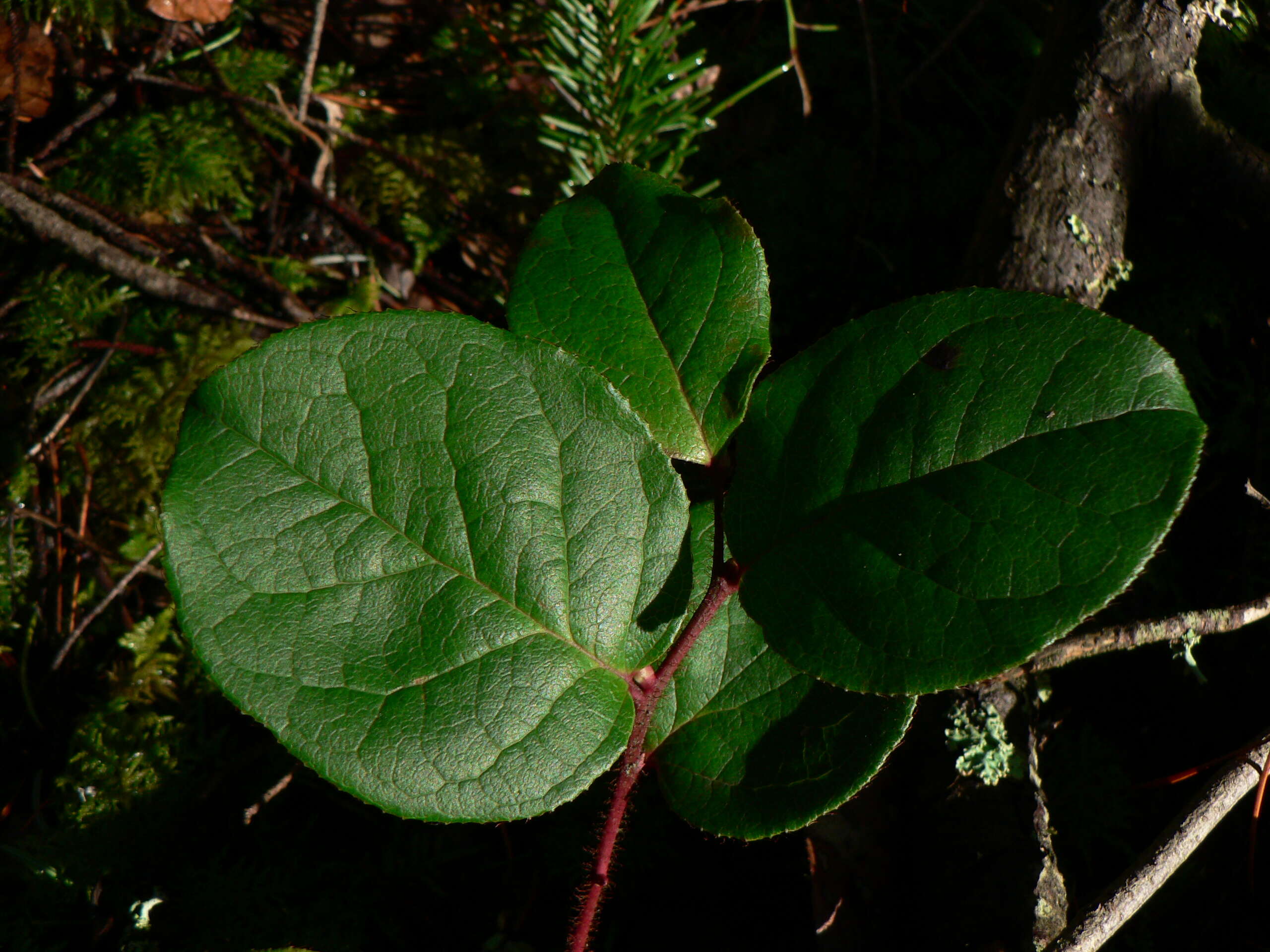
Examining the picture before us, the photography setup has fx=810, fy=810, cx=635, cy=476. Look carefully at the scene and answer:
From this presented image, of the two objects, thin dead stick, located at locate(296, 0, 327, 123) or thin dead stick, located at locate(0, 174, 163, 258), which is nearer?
thin dead stick, located at locate(0, 174, 163, 258)

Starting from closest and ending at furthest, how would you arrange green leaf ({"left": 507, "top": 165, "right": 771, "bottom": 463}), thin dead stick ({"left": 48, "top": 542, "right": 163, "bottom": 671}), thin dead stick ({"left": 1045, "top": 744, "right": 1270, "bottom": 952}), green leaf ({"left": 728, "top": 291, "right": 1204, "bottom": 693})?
green leaf ({"left": 728, "top": 291, "right": 1204, "bottom": 693})
green leaf ({"left": 507, "top": 165, "right": 771, "bottom": 463})
thin dead stick ({"left": 1045, "top": 744, "right": 1270, "bottom": 952})
thin dead stick ({"left": 48, "top": 542, "right": 163, "bottom": 671})

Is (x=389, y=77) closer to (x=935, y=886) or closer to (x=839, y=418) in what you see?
(x=839, y=418)

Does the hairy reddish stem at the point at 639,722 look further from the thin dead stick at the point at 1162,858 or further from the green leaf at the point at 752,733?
the thin dead stick at the point at 1162,858

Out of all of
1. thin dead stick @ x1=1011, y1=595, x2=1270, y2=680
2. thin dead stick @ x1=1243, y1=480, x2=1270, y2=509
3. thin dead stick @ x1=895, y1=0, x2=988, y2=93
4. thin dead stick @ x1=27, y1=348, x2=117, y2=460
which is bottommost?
thin dead stick @ x1=27, y1=348, x2=117, y2=460

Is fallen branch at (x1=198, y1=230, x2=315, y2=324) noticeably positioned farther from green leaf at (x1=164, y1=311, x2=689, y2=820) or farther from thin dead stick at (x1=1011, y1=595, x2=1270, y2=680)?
thin dead stick at (x1=1011, y1=595, x2=1270, y2=680)

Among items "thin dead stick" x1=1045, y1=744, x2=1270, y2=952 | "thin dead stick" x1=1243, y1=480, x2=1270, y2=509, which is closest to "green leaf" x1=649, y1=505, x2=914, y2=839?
"thin dead stick" x1=1045, y1=744, x2=1270, y2=952

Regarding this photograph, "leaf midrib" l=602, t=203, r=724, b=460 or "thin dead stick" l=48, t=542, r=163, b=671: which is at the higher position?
"leaf midrib" l=602, t=203, r=724, b=460

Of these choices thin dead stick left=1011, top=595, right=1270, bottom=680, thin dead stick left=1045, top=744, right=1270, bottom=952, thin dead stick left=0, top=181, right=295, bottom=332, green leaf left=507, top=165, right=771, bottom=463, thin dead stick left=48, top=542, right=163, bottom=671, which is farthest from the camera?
thin dead stick left=0, top=181, right=295, bottom=332
